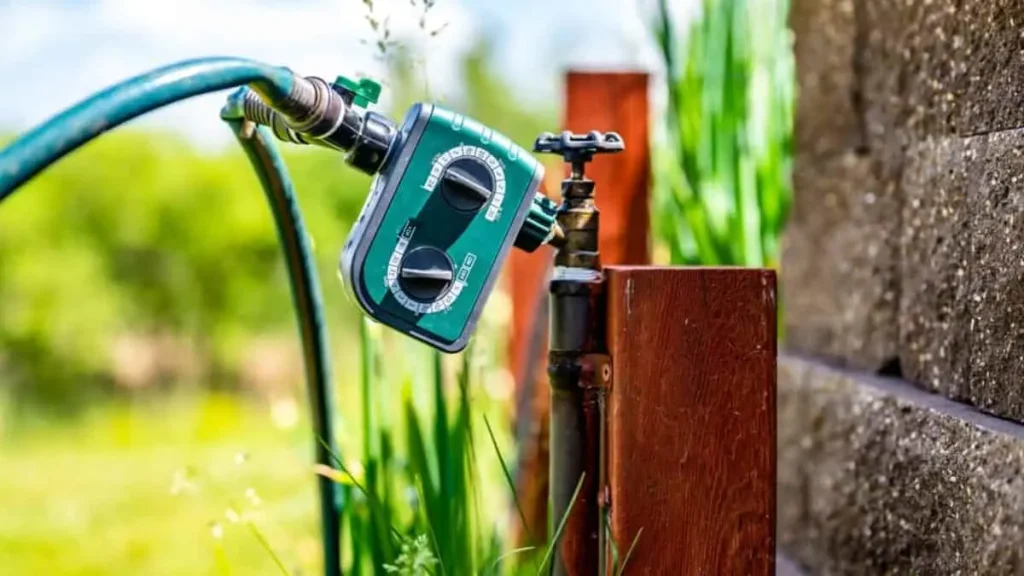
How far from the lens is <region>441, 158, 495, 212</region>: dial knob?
1.05 metres

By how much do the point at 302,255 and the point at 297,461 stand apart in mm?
3378

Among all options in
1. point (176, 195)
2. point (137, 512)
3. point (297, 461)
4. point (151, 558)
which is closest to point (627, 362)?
point (151, 558)

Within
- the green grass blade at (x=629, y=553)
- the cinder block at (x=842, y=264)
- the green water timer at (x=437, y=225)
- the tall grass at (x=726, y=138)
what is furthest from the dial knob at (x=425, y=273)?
the tall grass at (x=726, y=138)

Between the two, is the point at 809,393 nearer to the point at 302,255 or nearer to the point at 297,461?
the point at 302,255

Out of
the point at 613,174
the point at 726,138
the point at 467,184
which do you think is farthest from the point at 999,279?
the point at 613,174

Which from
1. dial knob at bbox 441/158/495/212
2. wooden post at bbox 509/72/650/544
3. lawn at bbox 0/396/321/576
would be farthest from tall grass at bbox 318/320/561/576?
wooden post at bbox 509/72/650/544

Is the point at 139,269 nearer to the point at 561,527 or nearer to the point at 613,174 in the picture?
the point at 613,174

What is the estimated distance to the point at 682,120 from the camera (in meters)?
2.14

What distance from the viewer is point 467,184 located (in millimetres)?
1051

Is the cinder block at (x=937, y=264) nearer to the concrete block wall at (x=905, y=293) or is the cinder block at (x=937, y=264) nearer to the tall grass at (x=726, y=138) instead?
the concrete block wall at (x=905, y=293)

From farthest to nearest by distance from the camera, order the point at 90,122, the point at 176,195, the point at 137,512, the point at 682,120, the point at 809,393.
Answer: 1. the point at 176,195
2. the point at 137,512
3. the point at 682,120
4. the point at 809,393
5. the point at 90,122

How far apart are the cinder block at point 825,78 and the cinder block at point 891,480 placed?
0.36 meters

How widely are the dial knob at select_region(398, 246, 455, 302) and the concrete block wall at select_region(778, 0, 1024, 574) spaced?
1.79 ft

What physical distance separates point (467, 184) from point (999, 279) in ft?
1.80
